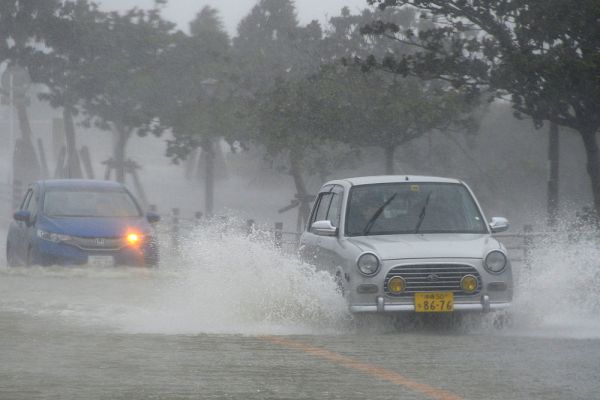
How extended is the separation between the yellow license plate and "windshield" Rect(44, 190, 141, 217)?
31.7ft

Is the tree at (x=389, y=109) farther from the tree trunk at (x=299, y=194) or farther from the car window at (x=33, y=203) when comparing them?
the car window at (x=33, y=203)

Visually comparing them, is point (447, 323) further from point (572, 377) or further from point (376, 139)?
point (376, 139)

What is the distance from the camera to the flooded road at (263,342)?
8.22 m

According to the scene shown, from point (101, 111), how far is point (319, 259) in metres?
36.1

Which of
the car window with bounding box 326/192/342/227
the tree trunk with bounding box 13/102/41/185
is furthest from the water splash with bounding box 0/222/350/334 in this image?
the tree trunk with bounding box 13/102/41/185

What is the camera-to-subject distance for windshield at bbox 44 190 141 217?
20.3m

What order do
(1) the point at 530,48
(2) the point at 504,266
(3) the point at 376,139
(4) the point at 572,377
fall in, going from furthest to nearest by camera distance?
1. (3) the point at 376,139
2. (1) the point at 530,48
3. (2) the point at 504,266
4. (4) the point at 572,377

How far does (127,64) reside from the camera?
46844 mm

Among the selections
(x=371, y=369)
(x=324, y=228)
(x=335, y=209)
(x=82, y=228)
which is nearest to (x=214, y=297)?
(x=335, y=209)

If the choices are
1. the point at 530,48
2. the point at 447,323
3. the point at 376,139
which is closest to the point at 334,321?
the point at 447,323

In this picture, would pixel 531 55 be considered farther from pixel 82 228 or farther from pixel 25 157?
pixel 25 157

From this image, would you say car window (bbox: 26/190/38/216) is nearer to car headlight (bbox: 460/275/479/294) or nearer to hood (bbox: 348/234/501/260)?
hood (bbox: 348/234/501/260)

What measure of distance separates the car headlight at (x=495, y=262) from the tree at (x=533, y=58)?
328 inches

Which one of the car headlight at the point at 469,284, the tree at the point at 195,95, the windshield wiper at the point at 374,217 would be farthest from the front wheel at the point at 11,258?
the tree at the point at 195,95
